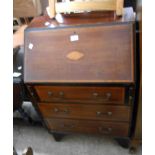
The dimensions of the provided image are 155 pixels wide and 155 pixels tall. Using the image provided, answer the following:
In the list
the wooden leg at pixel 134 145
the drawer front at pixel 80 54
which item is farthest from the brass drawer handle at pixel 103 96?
the wooden leg at pixel 134 145

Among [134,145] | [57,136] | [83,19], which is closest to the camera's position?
[83,19]

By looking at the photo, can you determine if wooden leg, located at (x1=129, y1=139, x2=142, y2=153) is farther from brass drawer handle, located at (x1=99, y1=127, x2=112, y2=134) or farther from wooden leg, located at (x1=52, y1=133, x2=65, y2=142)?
wooden leg, located at (x1=52, y1=133, x2=65, y2=142)

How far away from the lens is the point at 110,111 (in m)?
1.22

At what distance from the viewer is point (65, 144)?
5.36 feet

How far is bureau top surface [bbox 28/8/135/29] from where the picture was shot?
1141mm

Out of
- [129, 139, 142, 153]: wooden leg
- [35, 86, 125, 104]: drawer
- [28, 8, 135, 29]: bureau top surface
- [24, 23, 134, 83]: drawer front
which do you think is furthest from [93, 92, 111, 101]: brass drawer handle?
[129, 139, 142, 153]: wooden leg

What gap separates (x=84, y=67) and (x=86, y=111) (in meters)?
0.34

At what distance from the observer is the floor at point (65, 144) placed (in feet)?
5.07

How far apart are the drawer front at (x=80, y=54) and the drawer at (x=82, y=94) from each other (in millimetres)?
65

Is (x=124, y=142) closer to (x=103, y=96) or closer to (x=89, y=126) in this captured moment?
(x=89, y=126)

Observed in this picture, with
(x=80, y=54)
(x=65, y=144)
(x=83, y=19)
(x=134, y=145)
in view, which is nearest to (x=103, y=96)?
(x=80, y=54)

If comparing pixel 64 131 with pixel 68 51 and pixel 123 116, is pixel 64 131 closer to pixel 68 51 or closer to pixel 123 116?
pixel 123 116
